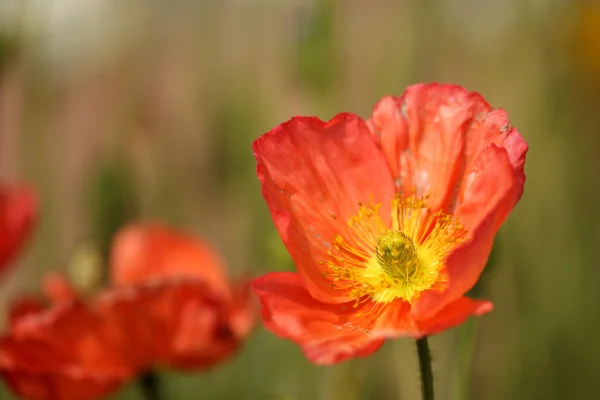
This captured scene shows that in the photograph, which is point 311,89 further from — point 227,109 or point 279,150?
point 279,150

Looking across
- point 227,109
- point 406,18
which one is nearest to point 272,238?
point 406,18

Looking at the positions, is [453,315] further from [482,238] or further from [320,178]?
[320,178]

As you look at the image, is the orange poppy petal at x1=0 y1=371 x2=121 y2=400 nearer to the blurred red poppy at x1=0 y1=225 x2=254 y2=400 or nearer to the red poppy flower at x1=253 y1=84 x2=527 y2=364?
the blurred red poppy at x1=0 y1=225 x2=254 y2=400

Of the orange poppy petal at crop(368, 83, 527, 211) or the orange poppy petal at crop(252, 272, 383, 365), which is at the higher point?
the orange poppy petal at crop(368, 83, 527, 211)

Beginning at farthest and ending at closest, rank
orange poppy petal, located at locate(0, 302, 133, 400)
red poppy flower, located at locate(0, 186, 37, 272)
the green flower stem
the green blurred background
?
the green blurred background, red poppy flower, located at locate(0, 186, 37, 272), orange poppy petal, located at locate(0, 302, 133, 400), the green flower stem

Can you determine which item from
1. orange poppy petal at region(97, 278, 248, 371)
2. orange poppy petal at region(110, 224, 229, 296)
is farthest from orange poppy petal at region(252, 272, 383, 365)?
orange poppy petal at region(110, 224, 229, 296)

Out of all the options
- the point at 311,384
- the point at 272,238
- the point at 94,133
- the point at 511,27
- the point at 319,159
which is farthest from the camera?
the point at 94,133
